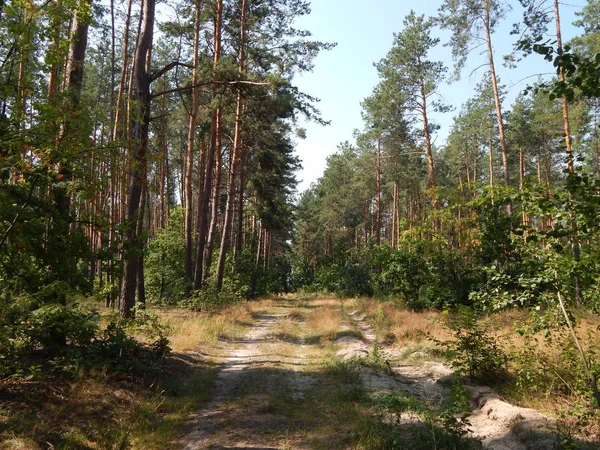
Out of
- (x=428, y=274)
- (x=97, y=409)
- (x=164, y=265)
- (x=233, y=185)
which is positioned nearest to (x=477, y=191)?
(x=97, y=409)

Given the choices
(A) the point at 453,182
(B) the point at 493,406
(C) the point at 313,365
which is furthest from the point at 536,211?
(A) the point at 453,182

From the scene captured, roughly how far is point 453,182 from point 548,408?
42.0 m

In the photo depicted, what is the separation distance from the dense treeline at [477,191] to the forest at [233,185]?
0.18 ft

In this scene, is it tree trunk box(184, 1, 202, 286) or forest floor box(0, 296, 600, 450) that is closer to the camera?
forest floor box(0, 296, 600, 450)

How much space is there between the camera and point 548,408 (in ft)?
20.0

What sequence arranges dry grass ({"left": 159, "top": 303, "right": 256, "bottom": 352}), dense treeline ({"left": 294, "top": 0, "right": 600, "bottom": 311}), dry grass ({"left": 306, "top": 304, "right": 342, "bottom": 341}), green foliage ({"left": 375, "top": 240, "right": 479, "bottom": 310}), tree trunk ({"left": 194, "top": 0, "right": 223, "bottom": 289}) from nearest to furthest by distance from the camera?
dense treeline ({"left": 294, "top": 0, "right": 600, "bottom": 311}), dry grass ({"left": 159, "top": 303, "right": 256, "bottom": 352}), dry grass ({"left": 306, "top": 304, "right": 342, "bottom": 341}), green foliage ({"left": 375, "top": 240, "right": 479, "bottom": 310}), tree trunk ({"left": 194, "top": 0, "right": 223, "bottom": 289})

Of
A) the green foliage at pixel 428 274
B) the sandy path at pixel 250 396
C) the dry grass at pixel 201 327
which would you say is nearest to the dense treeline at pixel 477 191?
the green foliage at pixel 428 274

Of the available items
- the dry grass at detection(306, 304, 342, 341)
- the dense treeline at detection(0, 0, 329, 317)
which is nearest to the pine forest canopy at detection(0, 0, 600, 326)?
the dense treeline at detection(0, 0, 329, 317)

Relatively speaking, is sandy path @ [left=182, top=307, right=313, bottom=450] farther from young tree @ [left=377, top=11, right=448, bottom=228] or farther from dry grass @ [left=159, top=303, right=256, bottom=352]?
young tree @ [left=377, top=11, right=448, bottom=228]

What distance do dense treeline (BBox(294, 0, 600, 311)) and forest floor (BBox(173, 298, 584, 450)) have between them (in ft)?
5.36

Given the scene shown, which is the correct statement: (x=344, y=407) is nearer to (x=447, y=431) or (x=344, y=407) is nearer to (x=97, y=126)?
(x=447, y=431)

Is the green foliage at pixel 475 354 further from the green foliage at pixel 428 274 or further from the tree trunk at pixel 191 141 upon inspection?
the tree trunk at pixel 191 141

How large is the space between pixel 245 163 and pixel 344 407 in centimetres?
2053

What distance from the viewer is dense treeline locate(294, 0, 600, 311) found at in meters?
4.02
